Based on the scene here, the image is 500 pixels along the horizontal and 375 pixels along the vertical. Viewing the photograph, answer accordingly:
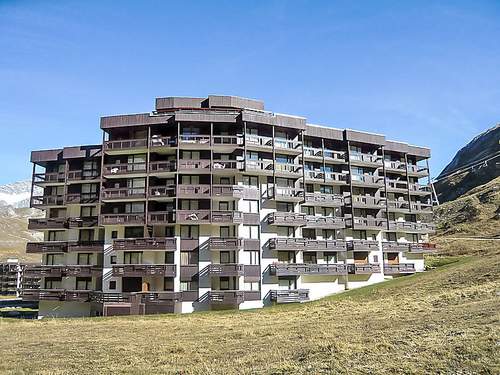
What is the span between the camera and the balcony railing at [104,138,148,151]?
56.9 metres

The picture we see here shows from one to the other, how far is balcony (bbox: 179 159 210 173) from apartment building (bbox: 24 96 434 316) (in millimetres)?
174

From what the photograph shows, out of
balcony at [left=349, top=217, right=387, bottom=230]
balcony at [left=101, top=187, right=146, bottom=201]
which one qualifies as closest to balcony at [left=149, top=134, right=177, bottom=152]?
balcony at [left=101, top=187, right=146, bottom=201]

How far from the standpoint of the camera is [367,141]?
67.2m

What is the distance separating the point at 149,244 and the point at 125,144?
534 inches

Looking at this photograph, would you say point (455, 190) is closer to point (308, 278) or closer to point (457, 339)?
point (308, 278)

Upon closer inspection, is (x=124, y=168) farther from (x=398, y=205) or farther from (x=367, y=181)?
(x=398, y=205)

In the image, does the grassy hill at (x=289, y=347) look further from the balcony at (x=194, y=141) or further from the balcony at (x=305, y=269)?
the balcony at (x=194, y=141)

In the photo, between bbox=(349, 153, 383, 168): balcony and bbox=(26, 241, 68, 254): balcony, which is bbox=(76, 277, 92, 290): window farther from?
bbox=(349, 153, 383, 168): balcony

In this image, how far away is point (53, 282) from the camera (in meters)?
59.8

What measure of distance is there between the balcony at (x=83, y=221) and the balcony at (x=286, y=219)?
22.6m

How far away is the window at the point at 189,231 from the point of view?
178ft

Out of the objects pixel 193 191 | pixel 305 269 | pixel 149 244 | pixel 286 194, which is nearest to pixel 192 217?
pixel 193 191

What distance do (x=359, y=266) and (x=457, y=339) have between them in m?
47.2

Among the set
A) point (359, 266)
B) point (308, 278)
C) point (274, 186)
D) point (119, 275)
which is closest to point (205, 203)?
point (274, 186)
